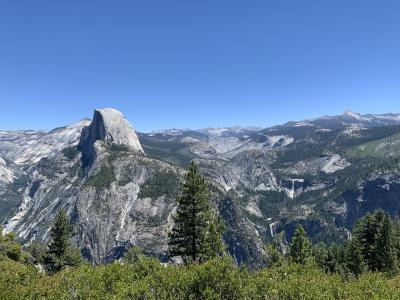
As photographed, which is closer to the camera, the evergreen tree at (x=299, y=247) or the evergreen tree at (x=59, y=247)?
the evergreen tree at (x=59, y=247)

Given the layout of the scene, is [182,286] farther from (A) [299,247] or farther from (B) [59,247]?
(B) [59,247]

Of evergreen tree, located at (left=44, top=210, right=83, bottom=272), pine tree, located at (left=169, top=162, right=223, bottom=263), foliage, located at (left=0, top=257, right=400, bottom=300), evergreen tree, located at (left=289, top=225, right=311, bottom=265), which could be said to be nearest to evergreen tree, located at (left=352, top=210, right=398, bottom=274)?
evergreen tree, located at (left=289, top=225, right=311, bottom=265)

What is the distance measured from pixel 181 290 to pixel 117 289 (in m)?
4.25

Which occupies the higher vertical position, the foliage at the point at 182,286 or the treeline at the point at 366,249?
the foliage at the point at 182,286

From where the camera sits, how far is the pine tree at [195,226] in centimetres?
5497

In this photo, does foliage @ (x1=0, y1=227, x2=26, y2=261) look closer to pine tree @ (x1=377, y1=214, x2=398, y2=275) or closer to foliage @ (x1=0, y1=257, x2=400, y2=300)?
foliage @ (x1=0, y1=257, x2=400, y2=300)

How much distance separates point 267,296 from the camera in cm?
2459

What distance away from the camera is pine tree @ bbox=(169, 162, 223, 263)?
180 feet

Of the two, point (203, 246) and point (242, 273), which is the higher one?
point (242, 273)

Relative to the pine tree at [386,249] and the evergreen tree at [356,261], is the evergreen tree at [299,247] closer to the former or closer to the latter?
the evergreen tree at [356,261]

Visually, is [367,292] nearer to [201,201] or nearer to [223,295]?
[223,295]

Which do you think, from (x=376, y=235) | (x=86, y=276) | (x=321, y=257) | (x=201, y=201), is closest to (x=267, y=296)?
(x=86, y=276)

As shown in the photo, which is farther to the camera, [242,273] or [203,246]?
[203,246]

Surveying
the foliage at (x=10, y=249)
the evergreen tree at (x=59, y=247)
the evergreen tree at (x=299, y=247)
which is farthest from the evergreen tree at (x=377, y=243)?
the foliage at (x=10, y=249)
